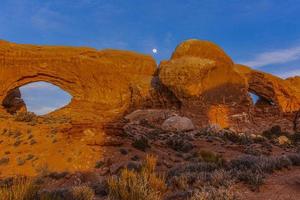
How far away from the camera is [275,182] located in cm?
671

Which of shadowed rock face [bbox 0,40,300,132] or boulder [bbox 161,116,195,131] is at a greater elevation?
shadowed rock face [bbox 0,40,300,132]

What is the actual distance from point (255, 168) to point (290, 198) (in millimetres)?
1979

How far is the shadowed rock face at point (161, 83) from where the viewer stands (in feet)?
111

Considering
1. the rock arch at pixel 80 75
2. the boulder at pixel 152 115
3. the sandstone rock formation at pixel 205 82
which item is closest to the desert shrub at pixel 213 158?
the boulder at pixel 152 115

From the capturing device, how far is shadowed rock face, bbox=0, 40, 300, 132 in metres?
33.9

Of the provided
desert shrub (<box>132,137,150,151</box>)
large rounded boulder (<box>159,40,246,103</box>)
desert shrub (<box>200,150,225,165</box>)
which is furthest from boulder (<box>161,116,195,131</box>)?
desert shrub (<box>200,150,225,165</box>)

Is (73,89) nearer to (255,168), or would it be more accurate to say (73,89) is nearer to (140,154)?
(140,154)

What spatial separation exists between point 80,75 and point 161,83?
9.88 meters

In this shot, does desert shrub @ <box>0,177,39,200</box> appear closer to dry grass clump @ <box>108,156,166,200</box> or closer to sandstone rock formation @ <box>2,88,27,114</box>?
dry grass clump @ <box>108,156,166,200</box>

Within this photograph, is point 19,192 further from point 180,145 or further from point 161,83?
point 161,83

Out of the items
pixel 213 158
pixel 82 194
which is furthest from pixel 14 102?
pixel 82 194

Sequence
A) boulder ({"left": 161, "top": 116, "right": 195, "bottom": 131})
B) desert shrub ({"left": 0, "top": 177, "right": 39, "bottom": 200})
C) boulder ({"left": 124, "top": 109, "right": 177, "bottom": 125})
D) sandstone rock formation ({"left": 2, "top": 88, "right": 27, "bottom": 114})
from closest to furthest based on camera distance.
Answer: desert shrub ({"left": 0, "top": 177, "right": 39, "bottom": 200}), boulder ({"left": 161, "top": 116, "right": 195, "bottom": 131}), boulder ({"left": 124, "top": 109, "right": 177, "bottom": 125}), sandstone rock formation ({"left": 2, "top": 88, "right": 27, "bottom": 114})

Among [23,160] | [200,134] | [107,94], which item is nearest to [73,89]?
[107,94]

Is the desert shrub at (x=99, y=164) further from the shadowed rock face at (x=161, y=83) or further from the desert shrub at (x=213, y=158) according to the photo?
the shadowed rock face at (x=161, y=83)
